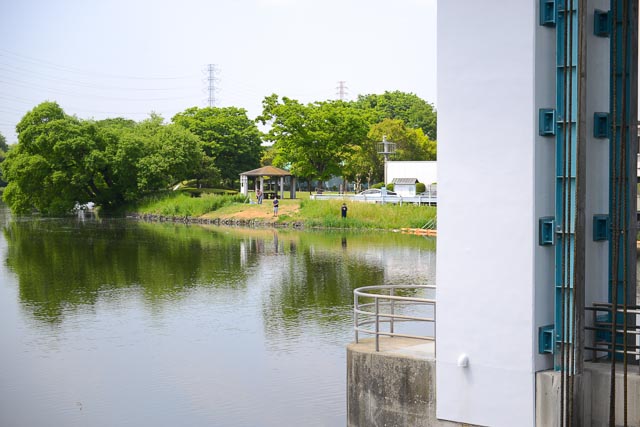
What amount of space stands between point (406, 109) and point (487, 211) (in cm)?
10726

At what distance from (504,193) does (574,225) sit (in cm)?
84

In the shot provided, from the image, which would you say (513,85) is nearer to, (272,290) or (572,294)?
(572,294)

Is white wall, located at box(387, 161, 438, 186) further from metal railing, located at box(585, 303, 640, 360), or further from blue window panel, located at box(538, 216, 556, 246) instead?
blue window panel, located at box(538, 216, 556, 246)

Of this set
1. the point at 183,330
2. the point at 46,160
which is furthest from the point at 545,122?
the point at 46,160

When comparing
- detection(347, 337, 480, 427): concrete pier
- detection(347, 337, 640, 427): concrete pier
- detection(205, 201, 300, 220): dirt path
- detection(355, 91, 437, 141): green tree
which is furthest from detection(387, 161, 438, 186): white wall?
detection(347, 337, 480, 427): concrete pier

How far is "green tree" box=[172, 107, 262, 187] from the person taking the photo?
96.1 meters

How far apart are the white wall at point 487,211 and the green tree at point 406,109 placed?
9824 centimetres

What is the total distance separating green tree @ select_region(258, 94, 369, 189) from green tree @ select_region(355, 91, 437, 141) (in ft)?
84.2

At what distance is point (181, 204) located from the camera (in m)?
72.6

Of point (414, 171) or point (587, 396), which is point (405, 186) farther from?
point (587, 396)

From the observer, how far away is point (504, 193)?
10289 millimetres

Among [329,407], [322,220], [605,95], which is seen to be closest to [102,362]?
[329,407]

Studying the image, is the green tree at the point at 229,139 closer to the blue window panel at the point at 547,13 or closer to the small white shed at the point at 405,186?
the small white shed at the point at 405,186

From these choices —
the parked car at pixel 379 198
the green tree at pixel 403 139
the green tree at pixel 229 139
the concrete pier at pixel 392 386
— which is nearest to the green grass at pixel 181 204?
the parked car at pixel 379 198
